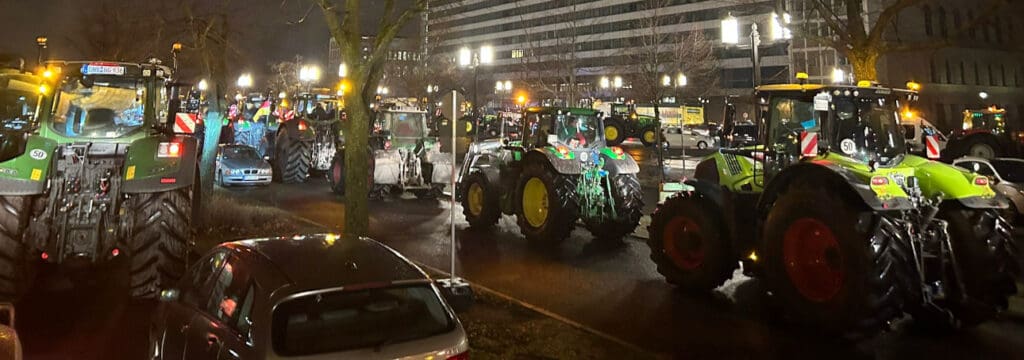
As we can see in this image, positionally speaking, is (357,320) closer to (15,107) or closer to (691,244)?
(691,244)

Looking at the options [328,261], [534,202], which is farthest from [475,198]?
[328,261]

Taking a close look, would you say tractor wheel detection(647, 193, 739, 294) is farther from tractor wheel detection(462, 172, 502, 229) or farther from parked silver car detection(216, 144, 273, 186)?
parked silver car detection(216, 144, 273, 186)

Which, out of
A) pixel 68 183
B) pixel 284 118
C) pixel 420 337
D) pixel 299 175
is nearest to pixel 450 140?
pixel 68 183

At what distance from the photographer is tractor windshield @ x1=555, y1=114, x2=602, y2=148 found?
481 inches

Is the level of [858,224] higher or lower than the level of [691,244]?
higher

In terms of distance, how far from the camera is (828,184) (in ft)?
21.4

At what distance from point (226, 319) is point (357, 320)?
2.85 ft

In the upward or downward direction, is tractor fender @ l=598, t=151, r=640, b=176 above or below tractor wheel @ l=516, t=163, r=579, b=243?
above

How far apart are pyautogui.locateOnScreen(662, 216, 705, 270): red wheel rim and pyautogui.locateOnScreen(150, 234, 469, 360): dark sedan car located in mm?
5371

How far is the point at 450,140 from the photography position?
9.13 meters

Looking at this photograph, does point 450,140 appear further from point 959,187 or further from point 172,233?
point 959,187

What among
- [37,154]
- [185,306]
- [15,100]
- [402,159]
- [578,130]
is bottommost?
[185,306]

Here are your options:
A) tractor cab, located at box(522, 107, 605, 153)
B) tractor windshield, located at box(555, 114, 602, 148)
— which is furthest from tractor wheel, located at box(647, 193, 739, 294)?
tractor windshield, located at box(555, 114, 602, 148)

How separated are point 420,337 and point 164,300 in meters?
2.26
